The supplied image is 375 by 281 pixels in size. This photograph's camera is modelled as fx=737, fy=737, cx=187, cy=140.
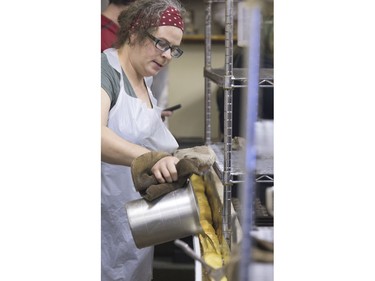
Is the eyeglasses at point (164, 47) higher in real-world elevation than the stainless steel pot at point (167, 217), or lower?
higher

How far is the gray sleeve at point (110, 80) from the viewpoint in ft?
6.40

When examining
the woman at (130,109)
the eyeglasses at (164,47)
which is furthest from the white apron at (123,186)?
the eyeglasses at (164,47)

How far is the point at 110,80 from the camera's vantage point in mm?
1961

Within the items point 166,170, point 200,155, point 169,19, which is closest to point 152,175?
point 166,170

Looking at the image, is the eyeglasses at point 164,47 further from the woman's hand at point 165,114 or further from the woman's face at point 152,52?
the woman's hand at point 165,114

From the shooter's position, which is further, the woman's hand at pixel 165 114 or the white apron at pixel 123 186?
the woman's hand at pixel 165 114

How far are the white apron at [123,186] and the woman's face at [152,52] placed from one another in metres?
0.06

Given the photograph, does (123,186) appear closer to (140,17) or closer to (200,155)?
(200,155)

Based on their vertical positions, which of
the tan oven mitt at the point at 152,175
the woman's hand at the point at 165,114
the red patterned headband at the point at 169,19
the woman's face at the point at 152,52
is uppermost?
the red patterned headband at the point at 169,19
